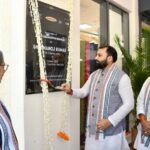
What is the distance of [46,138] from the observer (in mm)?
3031

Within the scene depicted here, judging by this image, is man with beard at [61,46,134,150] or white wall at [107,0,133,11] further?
white wall at [107,0,133,11]

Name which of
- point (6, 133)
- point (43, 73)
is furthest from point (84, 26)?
point (6, 133)

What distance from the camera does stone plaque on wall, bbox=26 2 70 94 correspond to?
2910 mm

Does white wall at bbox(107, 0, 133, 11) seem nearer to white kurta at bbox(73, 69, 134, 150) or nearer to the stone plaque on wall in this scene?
the stone plaque on wall

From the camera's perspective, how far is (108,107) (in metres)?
3.11

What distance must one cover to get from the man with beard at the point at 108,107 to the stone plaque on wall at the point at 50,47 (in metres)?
0.22

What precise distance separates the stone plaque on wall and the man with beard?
0.22 m

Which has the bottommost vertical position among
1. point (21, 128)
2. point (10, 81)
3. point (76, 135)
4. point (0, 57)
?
point (76, 135)

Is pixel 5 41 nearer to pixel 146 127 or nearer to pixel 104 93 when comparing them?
pixel 104 93

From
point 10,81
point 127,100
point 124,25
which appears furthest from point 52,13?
point 124,25

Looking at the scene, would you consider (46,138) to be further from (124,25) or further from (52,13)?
(124,25)

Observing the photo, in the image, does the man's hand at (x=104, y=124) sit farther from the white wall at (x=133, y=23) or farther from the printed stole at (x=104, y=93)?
the white wall at (x=133, y=23)

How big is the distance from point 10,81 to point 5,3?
0.68 meters

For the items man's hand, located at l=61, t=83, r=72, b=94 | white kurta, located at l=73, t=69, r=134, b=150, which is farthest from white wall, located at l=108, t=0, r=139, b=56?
man's hand, located at l=61, t=83, r=72, b=94
